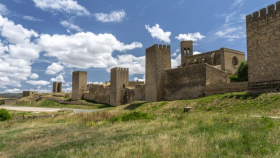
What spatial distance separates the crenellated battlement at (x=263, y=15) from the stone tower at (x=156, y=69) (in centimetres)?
1063

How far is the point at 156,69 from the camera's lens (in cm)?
2484

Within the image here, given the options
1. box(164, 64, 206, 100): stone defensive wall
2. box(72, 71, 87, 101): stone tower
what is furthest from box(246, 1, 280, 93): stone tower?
box(72, 71, 87, 101): stone tower

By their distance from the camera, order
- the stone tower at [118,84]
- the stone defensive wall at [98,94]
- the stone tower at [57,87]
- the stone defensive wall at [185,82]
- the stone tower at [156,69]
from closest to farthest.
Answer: the stone defensive wall at [185,82] < the stone tower at [156,69] < the stone tower at [118,84] < the stone defensive wall at [98,94] < the stone tower at [57,87]

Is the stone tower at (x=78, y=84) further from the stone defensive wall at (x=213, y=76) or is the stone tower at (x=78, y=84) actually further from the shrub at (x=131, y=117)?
the shrub at (x=131, y=117)

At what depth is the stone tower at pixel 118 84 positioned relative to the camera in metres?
34.6

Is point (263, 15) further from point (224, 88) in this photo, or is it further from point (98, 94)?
point (98, 94)

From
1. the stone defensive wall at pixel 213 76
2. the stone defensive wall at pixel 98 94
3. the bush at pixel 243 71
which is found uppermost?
the bush at pixel 243 71

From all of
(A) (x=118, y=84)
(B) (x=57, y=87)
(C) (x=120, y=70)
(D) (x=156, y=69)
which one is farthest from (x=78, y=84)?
(D) (x=156, y=69)

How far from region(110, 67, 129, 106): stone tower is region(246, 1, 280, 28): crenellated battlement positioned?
22.0 meters

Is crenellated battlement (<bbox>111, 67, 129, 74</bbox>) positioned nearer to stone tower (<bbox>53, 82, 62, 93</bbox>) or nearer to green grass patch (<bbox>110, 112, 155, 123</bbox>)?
green grass patch (<bbox>110, 112, 155, 123</bbox>)

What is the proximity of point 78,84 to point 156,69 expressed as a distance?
24260mm

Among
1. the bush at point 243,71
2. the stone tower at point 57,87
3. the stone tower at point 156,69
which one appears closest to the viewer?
the stone tower at point 156,69

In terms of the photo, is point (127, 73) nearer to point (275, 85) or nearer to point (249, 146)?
point (275, 85)

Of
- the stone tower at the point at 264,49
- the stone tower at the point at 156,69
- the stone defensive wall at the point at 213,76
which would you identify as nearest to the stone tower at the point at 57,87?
the stone tower at the point at 156,69
